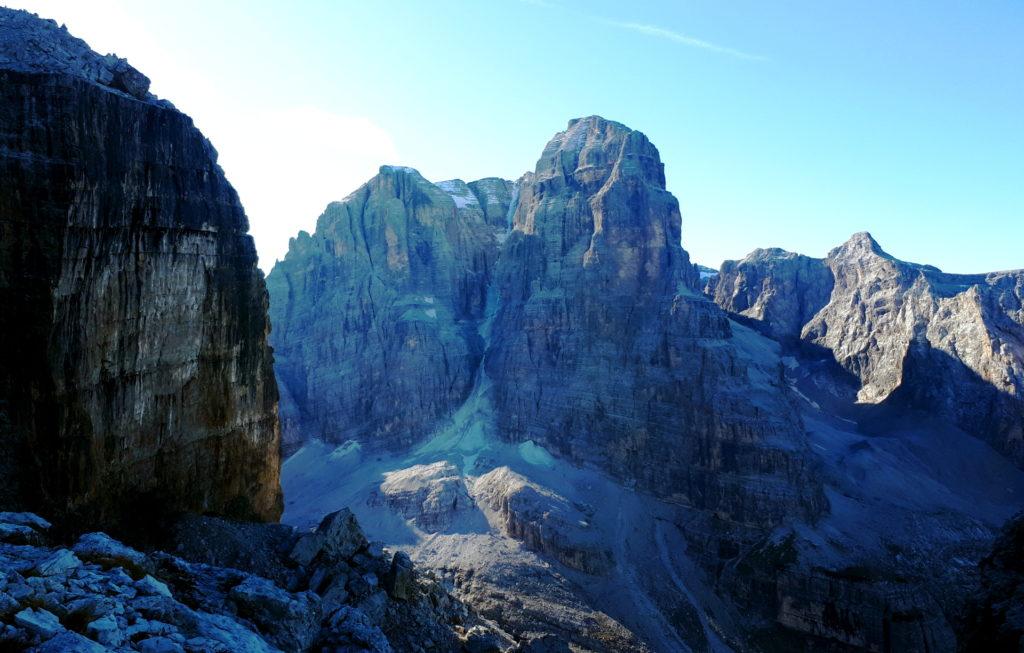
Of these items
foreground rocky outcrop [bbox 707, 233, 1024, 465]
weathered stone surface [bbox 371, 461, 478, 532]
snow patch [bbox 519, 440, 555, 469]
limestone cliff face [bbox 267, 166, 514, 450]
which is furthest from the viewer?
limestone cliff face [bbox 267, 166, 514, 450]

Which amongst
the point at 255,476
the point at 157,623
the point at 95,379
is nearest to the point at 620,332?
the point at 255,476

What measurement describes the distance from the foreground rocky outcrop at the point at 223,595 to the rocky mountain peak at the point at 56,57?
17.6 meters

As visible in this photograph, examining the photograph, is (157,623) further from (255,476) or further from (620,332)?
(620,332)

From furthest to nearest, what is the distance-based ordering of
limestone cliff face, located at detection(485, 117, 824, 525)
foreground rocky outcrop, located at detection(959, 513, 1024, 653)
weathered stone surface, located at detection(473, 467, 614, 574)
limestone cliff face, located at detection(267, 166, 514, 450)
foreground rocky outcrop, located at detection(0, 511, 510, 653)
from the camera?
limestone cliff face, located at detection(267, 166, 514, 450)
limestone cliff face, located at detection(485, 117, 824, 525)
weathered stone surface, located at detection(473, 467, 614, 574)
foreground rocky outcrop, located at detection(959, 513, 1024, 653)
foreground rocky outcrop, located at detection(0, 511, 510, 653)

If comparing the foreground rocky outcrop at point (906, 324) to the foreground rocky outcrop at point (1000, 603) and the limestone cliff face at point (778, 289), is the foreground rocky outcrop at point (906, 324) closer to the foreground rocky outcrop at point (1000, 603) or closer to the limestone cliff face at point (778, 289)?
the limestone cliff face at point (778, 289)

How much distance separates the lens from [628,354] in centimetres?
7869

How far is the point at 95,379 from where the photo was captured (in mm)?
22609

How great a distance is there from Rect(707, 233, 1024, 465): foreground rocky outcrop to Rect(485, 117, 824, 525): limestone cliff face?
31.9 m

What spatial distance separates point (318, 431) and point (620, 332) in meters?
49.6

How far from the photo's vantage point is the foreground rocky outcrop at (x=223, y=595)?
32.0 ft

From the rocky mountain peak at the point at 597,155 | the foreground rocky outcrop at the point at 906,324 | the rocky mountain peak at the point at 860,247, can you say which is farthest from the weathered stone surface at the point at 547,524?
the rocky mountain peak at the point at 860,247

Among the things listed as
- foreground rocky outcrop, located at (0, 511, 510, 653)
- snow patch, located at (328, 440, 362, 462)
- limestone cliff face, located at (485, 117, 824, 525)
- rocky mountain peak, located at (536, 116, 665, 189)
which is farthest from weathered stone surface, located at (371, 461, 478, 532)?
rocky mountain peak, located at (536, 116, 665, 189)

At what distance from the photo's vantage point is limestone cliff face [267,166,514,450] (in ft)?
299

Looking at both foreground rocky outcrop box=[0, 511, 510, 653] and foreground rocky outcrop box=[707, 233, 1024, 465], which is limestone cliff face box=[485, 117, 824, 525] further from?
foreground rocky outcrop box=[0, 511, 510, 653]
